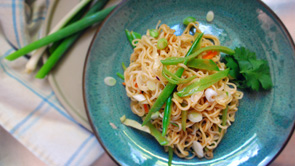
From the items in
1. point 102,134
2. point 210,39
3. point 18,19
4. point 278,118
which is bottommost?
point 102,134

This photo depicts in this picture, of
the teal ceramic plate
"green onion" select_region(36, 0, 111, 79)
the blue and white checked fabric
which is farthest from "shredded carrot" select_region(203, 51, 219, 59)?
the blue and white checked fabric

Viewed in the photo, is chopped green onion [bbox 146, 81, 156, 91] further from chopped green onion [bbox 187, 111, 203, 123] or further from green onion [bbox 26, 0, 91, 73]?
green onion [bbox 26, 0, 91, 73]

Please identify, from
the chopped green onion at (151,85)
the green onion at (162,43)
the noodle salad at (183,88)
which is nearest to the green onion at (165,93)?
the noodle salad at (183,88)

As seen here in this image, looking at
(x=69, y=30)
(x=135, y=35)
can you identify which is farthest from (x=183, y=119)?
(x=69, y=30)

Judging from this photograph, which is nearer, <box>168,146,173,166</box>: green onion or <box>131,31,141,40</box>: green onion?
<box>168,146,173,166</box>: green onion

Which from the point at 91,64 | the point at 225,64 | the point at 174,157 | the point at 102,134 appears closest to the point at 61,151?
the point at 102,134

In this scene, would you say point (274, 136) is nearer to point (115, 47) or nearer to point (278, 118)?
point (278, 118)
